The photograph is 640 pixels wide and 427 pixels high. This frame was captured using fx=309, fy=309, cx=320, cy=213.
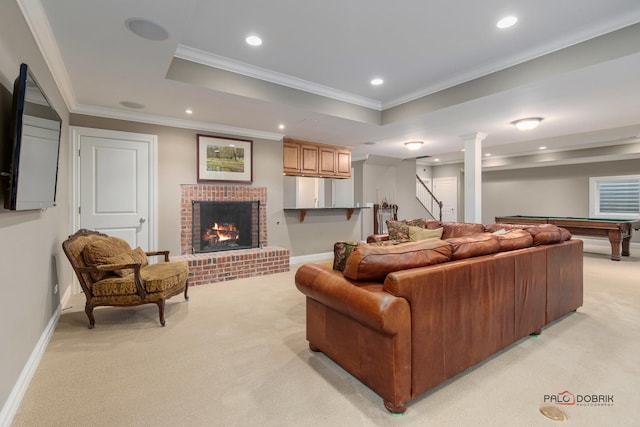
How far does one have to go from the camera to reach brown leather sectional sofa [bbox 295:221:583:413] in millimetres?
1679

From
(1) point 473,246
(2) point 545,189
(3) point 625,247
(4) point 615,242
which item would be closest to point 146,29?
(1) point 473,246

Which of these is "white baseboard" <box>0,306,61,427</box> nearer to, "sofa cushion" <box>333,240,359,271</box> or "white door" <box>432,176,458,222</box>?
"sofa cushion" <box>333,240,359,271</box>

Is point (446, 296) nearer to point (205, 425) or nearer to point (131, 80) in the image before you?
point (205, 425)

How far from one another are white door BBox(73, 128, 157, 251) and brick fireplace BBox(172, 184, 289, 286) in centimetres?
48

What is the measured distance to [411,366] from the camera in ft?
5.58

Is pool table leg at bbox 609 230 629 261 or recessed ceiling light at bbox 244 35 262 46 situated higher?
recessed ceiling light at bbox 244 35 262 46

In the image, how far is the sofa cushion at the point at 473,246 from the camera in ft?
6.98

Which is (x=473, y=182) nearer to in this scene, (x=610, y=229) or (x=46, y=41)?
(x=610, y=229)

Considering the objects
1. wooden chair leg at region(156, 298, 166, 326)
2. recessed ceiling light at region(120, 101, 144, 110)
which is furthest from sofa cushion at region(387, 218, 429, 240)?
recessed ceiling light at region(120, 101, 144, 110)

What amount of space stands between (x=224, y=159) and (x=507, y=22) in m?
4.02

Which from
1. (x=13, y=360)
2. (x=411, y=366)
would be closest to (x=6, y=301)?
(x=13, y=360)

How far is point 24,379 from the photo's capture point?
6.35ft

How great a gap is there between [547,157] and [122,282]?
956 cm

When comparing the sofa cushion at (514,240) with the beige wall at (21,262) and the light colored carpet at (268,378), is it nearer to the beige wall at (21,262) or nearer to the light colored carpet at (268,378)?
the light colored carpet at (268,378)
